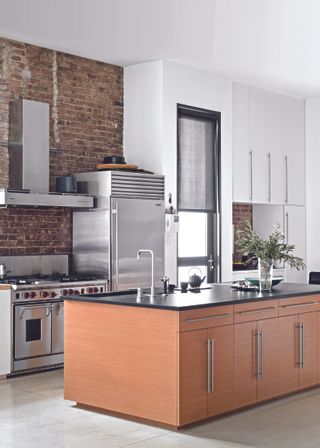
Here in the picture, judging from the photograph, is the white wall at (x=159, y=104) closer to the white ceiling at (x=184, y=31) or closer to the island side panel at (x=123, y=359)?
the white ceiling at (x=184, y=31)

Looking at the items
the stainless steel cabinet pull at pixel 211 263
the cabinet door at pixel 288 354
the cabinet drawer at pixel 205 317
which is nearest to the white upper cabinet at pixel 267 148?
the stainless steel cabinet pull at pixel 211 263

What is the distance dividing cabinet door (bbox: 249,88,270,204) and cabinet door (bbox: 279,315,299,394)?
3940mm

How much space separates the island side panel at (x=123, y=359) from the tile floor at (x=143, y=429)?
0.14 m

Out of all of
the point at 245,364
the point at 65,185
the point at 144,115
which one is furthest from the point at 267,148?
the point at 245,364

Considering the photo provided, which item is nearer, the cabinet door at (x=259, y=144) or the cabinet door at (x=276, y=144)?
the cabinet door at (x=259, y=144)

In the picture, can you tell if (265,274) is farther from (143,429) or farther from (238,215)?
(238,215)

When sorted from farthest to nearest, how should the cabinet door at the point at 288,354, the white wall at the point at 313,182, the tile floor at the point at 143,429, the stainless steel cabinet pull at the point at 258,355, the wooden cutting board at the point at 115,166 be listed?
the white wall at the point at 313,182, the wooden cutting board at the point at 115,166, the cabinet door at the point at 288,354, the stainless steel cabinet pull at the point at 258,355, the tile floor at the point at 143,429

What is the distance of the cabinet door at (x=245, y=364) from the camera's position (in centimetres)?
564

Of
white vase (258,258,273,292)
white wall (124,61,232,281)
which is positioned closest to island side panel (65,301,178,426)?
white vase (258,258,273,292)

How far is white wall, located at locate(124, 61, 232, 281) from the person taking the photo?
864cm

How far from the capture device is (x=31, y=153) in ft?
25.1

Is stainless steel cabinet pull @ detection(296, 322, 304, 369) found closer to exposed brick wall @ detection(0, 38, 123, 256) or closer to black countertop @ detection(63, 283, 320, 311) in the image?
black countertop @ detection(63, 283, 320, 311)

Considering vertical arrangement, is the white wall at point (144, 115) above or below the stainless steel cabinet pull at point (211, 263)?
above

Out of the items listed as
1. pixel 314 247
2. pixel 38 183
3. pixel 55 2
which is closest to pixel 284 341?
pixel 38 183
